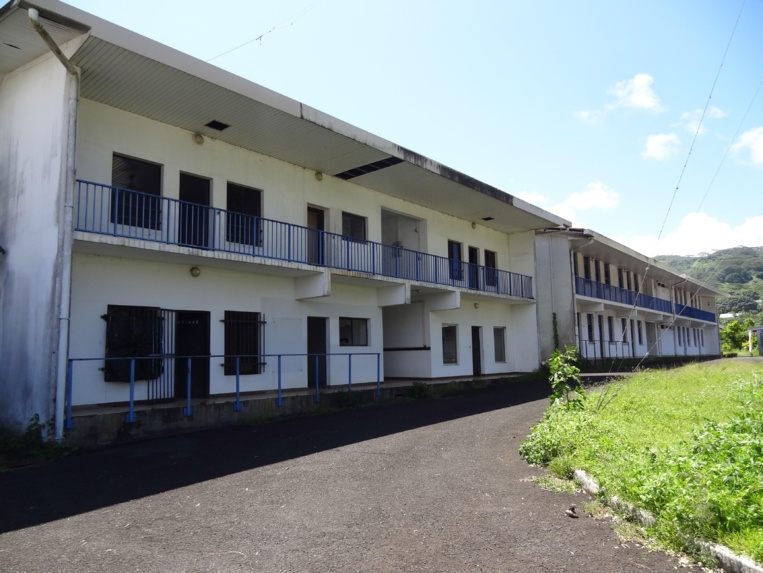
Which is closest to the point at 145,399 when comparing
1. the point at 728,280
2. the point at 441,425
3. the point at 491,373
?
the point at 441,425

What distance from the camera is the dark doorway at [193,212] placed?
12.3 meters

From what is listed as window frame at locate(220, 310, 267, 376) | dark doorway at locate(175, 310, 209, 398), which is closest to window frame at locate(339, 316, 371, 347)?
window frame at locate(220, 310, 267, 376)

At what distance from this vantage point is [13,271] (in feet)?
33.8

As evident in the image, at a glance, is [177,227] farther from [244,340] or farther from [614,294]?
[614,294]

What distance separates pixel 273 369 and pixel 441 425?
4908 mm

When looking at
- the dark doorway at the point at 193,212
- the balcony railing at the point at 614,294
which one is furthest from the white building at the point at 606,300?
the dark doorway at the point at 193,212

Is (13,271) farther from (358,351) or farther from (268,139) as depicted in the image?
(358,351)

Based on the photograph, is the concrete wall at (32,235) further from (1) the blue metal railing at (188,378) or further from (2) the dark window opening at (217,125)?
(2) the dark window opening at (217,125)

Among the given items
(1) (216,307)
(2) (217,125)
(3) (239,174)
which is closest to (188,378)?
(1) (216,307)

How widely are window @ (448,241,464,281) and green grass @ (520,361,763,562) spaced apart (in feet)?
36.5

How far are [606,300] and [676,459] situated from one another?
83.0ft

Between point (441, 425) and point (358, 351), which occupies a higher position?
point (358, 351)

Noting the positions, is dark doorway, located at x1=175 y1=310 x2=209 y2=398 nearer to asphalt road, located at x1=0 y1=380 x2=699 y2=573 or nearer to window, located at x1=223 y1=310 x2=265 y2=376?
window, located at x1=223 y1=310 x2=265 y2=376

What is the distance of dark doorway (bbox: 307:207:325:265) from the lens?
15.2 meters
